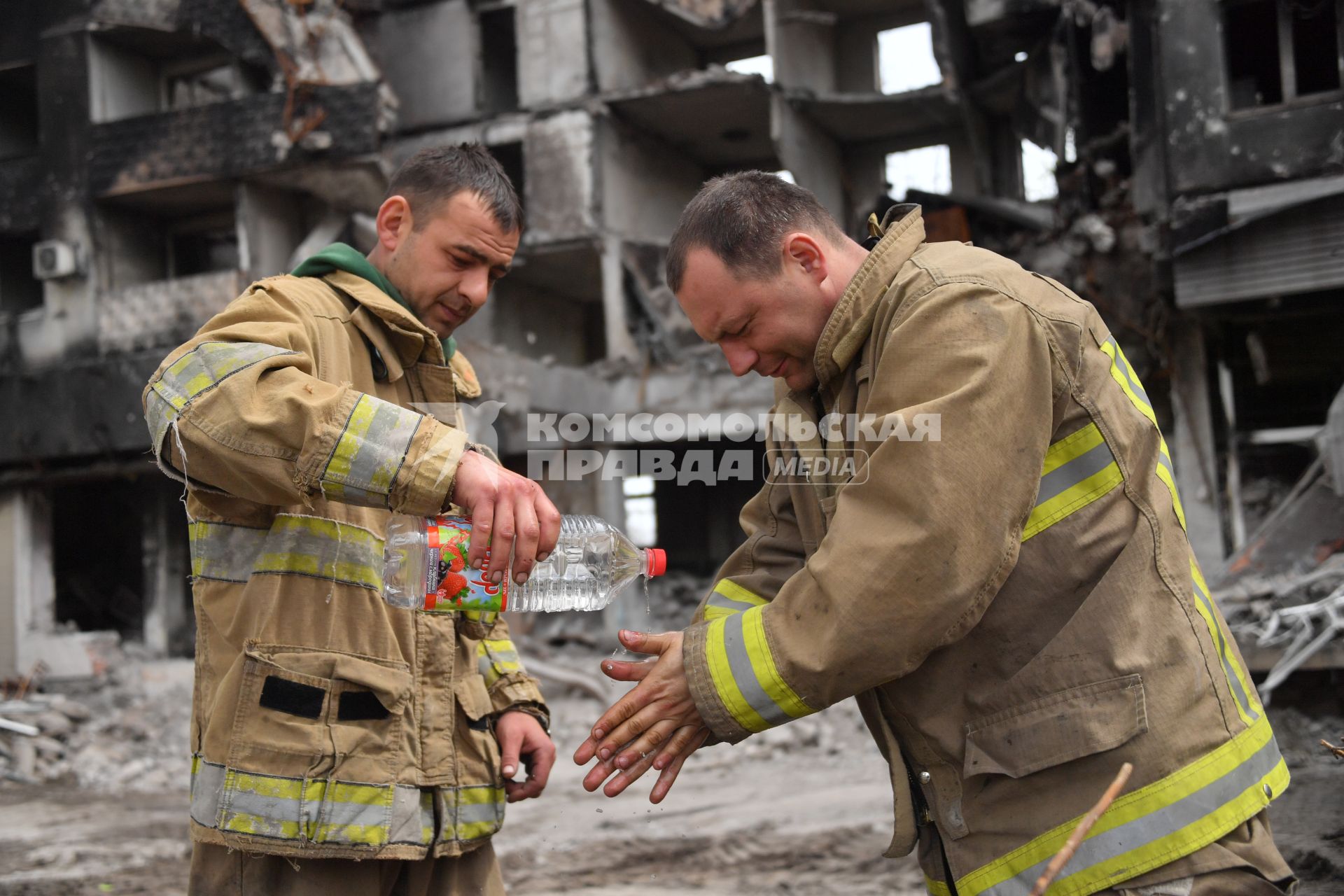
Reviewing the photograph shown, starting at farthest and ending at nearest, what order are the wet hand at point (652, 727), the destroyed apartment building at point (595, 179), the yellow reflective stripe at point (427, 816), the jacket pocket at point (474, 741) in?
the destroyed apartment building at point (595, 179) → the jacket pocket at point (474, 741) → the yellow reflective stripe at point (427, 816) → the wet hand at point (652, 727)

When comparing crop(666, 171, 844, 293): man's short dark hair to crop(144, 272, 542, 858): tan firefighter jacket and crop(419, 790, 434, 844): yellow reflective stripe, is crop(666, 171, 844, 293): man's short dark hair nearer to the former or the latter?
crop(144, 272, 542, 858): tan firefighter jacket

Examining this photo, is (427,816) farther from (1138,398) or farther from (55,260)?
(55,260)

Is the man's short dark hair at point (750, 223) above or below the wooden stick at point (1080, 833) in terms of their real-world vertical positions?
above

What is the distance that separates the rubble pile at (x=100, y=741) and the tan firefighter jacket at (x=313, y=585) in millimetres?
8435

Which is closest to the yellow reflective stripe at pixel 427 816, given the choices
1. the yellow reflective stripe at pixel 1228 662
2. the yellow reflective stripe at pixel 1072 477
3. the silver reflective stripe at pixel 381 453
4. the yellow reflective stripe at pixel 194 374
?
the silver reflective stripe at pixel 381 453

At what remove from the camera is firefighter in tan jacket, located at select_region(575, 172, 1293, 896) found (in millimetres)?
1875

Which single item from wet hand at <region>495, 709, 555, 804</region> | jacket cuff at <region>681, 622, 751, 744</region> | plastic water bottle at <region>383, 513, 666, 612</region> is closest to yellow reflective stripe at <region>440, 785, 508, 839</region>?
wet hand at <region>495, 709, 555, 804</region>

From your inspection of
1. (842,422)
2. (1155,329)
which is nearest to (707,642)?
(842,422)

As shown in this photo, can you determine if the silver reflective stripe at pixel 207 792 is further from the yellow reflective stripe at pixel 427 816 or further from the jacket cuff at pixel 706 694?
the jacket cuff at pixel 706 694

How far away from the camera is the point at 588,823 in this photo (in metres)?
6.93

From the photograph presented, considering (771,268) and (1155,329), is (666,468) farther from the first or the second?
(771,268)

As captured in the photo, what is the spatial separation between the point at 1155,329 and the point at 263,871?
12116 mm

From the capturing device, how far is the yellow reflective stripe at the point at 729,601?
257 centimetres

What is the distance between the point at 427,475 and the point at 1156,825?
4.82ft
